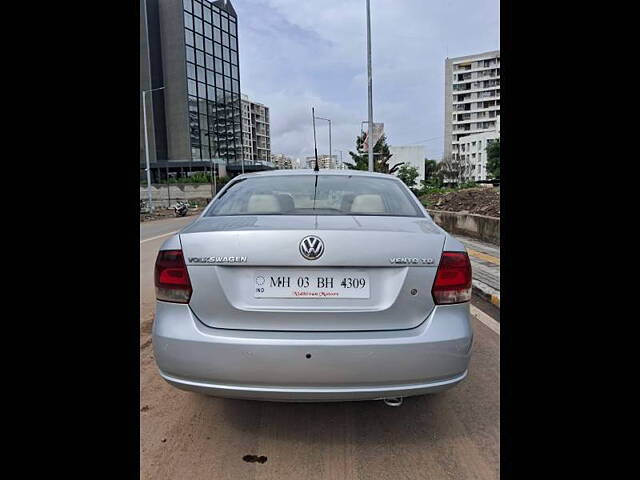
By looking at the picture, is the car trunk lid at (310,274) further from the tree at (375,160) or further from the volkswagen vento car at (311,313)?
the tree at (375,160)

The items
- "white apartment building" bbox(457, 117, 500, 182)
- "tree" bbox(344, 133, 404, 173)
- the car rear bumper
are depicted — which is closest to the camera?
the car rear bumper

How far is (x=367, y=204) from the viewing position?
2654mm

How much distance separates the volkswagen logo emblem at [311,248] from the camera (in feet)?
6.20

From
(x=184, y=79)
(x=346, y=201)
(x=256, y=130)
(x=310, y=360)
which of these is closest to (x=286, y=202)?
(x=346, y=201)

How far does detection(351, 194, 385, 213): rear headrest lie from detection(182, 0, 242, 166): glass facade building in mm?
47349

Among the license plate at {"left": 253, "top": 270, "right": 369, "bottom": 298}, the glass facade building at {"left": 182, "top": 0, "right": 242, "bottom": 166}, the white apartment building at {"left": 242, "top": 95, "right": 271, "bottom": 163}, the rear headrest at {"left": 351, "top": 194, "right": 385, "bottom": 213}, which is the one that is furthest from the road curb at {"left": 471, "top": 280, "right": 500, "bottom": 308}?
the white apartment building at {"left": 242, "top": 95, "right": 271, "bottom": 163}

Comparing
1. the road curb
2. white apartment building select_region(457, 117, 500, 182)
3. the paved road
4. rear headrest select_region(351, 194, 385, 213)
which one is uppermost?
white apartment building select_region(457, 117, 500, 182)

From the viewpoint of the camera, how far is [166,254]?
2.04 metres

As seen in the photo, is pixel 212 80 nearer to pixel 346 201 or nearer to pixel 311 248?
pixel 346 201

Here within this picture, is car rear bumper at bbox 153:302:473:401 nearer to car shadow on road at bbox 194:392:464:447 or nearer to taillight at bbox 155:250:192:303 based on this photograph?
taillight at bbox 155:250:192:303

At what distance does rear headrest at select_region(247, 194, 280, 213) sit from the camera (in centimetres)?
256

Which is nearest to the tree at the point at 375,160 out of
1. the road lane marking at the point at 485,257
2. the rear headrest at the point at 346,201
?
the road lane marking at the point at 485,257

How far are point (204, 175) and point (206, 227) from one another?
43337 mm
